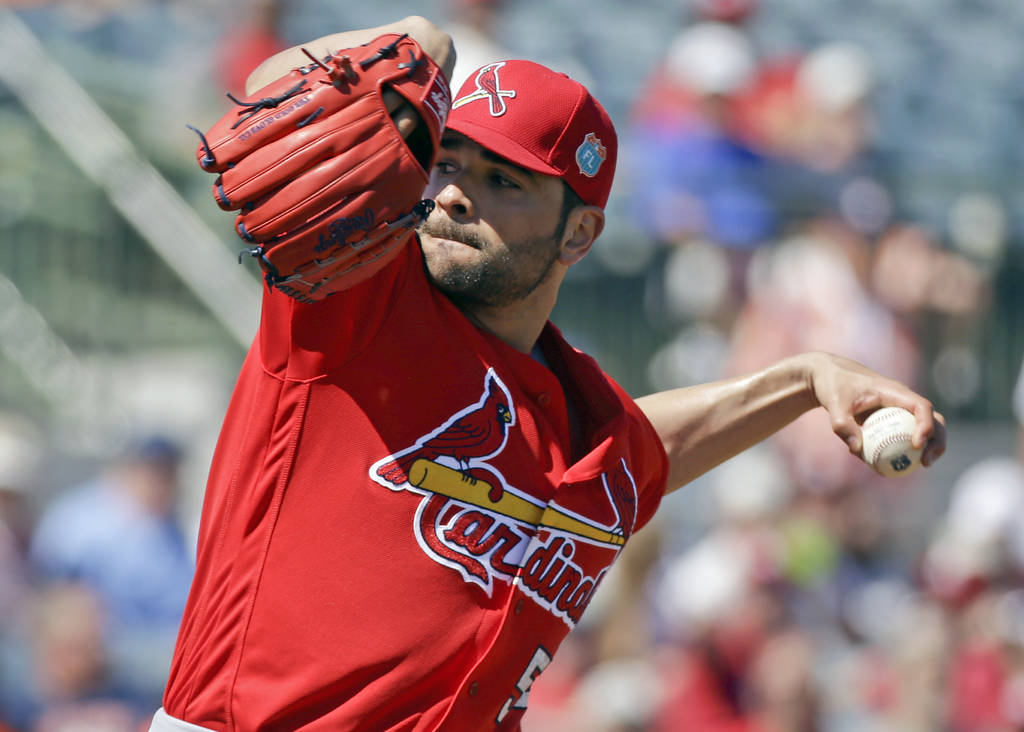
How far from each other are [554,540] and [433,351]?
442mm

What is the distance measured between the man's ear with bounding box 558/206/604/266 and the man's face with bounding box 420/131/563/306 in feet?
0.20

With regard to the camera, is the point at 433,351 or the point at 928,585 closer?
the point at 433,351

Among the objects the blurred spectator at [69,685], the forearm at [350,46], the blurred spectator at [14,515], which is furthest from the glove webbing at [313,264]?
the blurred spectator at [14,515]

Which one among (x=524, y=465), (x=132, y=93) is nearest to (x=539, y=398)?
(x=524, y=465)

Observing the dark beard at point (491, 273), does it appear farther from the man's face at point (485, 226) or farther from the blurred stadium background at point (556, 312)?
the blurred stadium background at point (556, 312)

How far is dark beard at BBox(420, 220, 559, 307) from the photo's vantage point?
8.82ft

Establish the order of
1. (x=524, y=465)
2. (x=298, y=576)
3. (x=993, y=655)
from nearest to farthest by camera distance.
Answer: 1. (x=298, y=576)
2. (x=524, y=465)
3. (x=993, y=655)

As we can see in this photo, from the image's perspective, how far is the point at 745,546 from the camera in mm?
5988

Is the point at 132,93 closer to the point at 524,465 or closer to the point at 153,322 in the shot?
the point at 153,322

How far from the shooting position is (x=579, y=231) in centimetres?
297

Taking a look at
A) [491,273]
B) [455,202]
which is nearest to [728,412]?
[491,273]

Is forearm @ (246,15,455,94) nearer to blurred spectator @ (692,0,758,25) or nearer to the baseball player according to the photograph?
the baseball player

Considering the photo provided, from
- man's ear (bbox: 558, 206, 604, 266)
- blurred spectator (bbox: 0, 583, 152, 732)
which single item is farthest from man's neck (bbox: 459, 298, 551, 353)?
blurred spectator (bbox: 0, 583, 152, 732)

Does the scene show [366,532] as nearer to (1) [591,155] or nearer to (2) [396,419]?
(2) [396,419]
